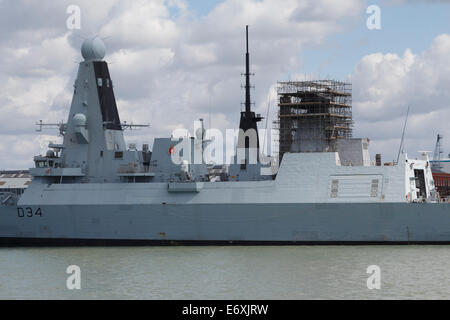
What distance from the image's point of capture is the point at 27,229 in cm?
2669

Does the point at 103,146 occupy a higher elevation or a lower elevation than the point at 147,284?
higher

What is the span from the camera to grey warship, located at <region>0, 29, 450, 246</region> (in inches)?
923

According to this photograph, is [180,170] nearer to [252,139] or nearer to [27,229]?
[252,139]

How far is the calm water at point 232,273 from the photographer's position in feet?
51.9

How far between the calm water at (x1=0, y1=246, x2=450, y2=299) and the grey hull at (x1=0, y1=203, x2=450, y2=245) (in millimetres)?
721

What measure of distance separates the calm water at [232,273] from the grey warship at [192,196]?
979 millimetres

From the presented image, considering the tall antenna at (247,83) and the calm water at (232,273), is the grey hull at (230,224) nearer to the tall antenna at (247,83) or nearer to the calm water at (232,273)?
the calm water at (232,273)

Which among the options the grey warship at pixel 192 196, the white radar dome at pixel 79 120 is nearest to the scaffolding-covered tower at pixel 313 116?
the grey warship at pixel 192 196

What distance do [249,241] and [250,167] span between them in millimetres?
2967
